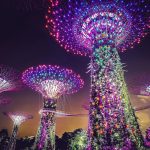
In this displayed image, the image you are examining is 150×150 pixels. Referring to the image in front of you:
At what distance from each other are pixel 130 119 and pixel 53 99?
1394 centimetres

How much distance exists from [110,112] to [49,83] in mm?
12896

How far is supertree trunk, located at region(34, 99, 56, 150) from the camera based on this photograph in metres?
23.0

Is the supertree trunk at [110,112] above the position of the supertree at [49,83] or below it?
below

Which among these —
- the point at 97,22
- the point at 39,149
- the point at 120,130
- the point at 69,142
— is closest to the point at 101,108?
the point at 120,130

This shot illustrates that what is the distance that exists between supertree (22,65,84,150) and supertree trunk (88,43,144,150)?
10299 mm

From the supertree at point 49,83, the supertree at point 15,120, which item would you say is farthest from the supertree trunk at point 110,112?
the supertree at point 15,120

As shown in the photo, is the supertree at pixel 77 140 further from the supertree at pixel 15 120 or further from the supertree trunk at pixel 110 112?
the supertree trunk at pixel 110 112

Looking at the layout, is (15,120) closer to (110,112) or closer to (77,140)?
(77,140)

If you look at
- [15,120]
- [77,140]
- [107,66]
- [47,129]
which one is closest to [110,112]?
[107,66]

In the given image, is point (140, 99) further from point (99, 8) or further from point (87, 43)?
point (99, 8)

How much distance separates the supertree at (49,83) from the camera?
966 inches

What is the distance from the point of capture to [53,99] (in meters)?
25.7

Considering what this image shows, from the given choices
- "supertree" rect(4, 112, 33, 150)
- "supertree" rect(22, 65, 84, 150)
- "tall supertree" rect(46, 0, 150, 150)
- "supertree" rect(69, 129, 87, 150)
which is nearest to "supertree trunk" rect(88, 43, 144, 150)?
"tall supertree" rect(46, 0, 150, 150)

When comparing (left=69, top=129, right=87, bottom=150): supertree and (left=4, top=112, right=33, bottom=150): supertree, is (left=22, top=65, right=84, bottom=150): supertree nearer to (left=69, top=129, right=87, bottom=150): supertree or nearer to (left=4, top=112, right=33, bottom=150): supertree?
(left=4, top=112, right=33, bottom=150): supertree
